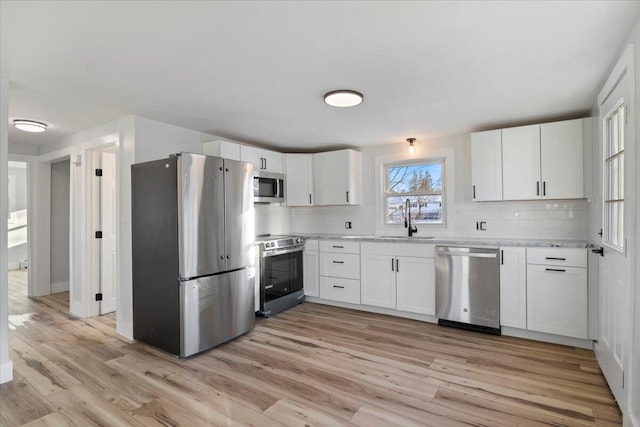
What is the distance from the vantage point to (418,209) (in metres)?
4.48

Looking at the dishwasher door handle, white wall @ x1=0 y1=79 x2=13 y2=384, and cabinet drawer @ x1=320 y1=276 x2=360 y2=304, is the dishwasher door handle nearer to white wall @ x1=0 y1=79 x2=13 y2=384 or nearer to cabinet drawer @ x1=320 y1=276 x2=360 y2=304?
cabinet drawer @ x1=320 y1=276 x2=360 y2=304

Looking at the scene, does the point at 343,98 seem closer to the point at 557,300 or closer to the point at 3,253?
the point at 557,300

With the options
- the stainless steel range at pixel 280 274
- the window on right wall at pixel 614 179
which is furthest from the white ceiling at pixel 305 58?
the stainless steel range at pixel 280 274

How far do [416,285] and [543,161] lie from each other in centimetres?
188

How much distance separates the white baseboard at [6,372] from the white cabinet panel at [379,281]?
3366 millimetres

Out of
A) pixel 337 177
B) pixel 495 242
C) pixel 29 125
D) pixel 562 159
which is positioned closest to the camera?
pixel 562 159

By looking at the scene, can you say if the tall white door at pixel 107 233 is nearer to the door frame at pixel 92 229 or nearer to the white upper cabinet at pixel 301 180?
the door frame at pixel 92 229

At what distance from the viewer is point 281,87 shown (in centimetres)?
264

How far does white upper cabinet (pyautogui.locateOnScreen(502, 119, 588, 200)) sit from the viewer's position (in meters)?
3.27

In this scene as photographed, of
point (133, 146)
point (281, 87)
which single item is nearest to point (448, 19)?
point (281, 87)

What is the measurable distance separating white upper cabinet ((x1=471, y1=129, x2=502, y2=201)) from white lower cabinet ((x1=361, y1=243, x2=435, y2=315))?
90cm

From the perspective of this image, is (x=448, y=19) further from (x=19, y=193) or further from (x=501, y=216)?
(x=19, y=193)

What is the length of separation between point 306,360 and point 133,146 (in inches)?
106

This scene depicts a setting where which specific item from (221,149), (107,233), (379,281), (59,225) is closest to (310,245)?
(379,281)
